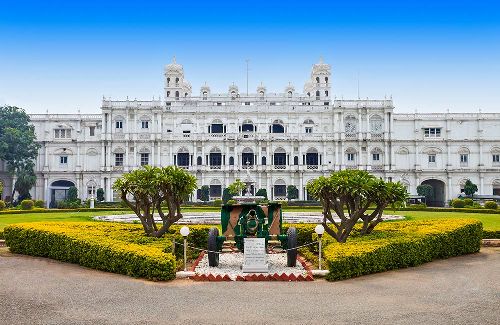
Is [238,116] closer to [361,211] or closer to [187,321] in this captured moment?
[361,211]

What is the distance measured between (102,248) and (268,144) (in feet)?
144

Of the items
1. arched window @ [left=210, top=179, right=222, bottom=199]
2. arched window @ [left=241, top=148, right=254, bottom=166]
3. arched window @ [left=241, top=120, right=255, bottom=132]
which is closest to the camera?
arched window @ [left=210, top=179, right=222, bottom=199]

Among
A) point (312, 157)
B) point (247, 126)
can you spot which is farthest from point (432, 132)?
point (247, 126)

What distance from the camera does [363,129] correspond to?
191 ft

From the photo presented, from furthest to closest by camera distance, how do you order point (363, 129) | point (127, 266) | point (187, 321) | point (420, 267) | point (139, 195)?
point (363, 129) → point (139, 195) → point (420, 267) → point (127, 266) → point (187, 321)

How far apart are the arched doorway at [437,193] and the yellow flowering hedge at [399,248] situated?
42080 millimetres

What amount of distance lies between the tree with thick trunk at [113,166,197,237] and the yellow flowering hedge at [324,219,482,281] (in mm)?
5567

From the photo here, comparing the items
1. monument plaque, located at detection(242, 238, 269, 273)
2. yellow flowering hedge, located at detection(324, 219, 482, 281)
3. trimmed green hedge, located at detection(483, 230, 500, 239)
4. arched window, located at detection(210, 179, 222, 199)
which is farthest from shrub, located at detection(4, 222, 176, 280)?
arched window, located at detection(210, 179, 222, 199)

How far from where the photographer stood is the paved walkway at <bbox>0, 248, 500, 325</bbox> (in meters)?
9.30

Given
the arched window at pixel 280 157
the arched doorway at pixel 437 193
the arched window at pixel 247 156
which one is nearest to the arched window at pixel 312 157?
the arched window at pixel 280 157

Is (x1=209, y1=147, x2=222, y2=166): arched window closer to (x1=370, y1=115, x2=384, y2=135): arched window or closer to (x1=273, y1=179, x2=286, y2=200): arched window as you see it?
(x1=273, y1=179, x2=286, y2=200): arched window

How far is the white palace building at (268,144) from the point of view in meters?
57.1

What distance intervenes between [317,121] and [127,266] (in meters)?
47.8

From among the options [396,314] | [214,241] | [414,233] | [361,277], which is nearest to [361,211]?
[414,233]
